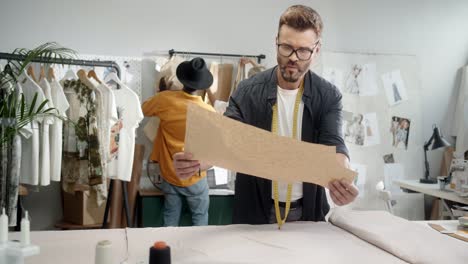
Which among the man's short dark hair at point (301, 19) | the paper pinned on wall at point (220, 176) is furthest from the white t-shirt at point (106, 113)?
the man's short dark hair at point (301, 19)

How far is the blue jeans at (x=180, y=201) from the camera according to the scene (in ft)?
11.5

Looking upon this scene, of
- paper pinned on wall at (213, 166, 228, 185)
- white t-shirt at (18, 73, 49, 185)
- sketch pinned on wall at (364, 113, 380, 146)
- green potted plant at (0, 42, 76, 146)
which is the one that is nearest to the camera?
green potted plant at (0, 42, 76, 146)

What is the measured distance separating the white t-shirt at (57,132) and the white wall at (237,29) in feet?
2.75

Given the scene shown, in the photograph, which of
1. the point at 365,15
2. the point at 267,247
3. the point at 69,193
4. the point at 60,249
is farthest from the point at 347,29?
the point at 60,249

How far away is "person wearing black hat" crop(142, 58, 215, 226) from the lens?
350cm

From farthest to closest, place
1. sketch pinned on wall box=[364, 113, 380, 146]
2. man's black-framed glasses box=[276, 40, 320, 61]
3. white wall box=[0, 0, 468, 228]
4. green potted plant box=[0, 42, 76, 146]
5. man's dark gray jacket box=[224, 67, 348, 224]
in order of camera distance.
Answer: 1. sketch pinned on wall box=[364, 113, 380, 146]
2. white wall box=[0, 0, 468, 228]
3. green potted plant box=[0, 42, 76, 146]
4. man's dark gray jacket box=[224, 67, 348, 224]
5. man's black-framed glasses box=[276, 40, 320, 61]

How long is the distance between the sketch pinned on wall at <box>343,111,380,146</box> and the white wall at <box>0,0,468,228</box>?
2.00 feet

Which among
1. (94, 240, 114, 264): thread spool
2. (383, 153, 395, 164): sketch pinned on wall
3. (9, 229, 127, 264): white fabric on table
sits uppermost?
(94, 240, 114, 264): thread spool

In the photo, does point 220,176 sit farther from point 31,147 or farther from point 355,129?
point 31,147

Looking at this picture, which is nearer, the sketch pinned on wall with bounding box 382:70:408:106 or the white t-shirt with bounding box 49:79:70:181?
the white t-shirt with bounding box 49:79:70:181

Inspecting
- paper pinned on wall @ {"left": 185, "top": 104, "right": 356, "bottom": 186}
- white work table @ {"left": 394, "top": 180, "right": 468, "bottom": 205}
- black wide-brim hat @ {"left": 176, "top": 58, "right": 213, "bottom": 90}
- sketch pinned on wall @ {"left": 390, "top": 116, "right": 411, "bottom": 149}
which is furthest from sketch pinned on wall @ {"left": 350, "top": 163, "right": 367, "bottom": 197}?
paper pinned on wall @ {"left": 185, "top": 104, "right": 356, "bottom": 186}

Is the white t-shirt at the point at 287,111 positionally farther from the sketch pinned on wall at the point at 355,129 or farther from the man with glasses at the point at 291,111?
the sketch pinned on wall at the point at 355,129

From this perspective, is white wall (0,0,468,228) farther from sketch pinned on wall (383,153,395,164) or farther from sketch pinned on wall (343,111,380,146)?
sketch pinned on wall (343,111,380,146)

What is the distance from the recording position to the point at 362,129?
4.46 metres
